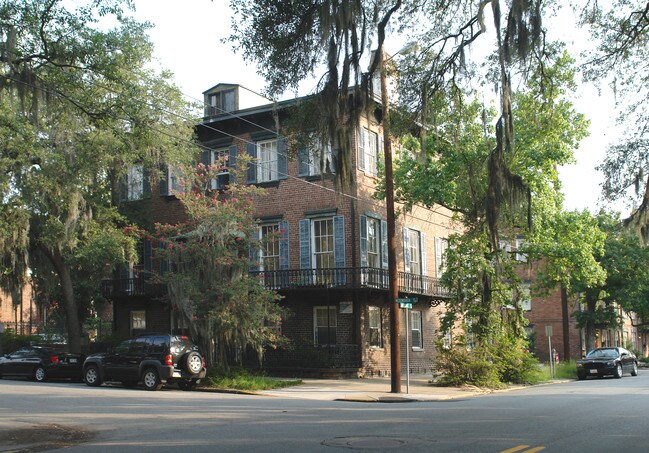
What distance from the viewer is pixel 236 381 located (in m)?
22.8

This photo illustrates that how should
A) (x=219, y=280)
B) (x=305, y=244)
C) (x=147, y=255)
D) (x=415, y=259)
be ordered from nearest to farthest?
1. (x=219, y=280)
2. (x=305, y=244)
3. (x=415, y=259)
4. (x=147, y=255)

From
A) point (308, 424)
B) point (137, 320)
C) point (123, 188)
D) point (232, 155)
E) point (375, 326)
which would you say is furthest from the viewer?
point (137, 320)

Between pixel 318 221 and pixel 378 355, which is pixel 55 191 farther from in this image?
pixel 378 355

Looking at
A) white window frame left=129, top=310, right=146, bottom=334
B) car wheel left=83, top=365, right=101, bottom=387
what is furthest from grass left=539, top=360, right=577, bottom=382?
white window frame left=129, top=310, right=146, bottom=334

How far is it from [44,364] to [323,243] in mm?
11777

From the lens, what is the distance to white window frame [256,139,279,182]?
30766 millimetres

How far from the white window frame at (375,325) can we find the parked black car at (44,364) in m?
11.4

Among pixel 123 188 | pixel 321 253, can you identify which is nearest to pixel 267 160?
pixel 321 253

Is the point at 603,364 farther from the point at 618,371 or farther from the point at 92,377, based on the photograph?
the point at 92,377

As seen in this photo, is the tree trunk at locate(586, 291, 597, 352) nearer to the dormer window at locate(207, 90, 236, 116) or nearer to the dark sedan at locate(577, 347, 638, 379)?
the dark sedan at locate(577, 347, 638, 379)

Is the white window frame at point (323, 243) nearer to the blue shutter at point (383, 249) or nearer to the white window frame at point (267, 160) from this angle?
the blue shutter at point (383, 249)

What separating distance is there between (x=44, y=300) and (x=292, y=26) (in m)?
26.8

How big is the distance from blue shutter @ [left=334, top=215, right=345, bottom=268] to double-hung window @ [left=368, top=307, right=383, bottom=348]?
96.2 inches

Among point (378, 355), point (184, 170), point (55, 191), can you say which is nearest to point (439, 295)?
point (378, 355)
